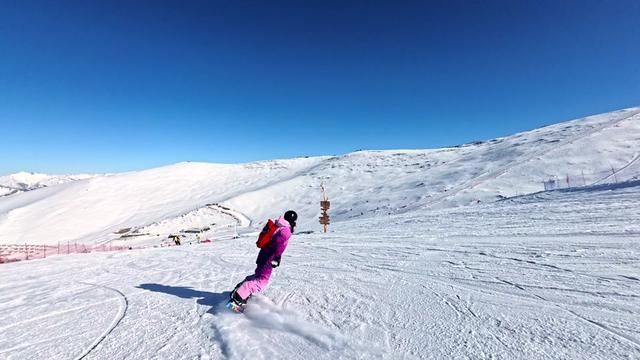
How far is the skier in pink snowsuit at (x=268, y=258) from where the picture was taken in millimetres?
5227

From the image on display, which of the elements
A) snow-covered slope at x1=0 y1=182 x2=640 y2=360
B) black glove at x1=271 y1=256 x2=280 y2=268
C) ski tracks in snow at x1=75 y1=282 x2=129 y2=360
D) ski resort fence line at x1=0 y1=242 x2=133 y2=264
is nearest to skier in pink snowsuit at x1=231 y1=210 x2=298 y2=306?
black glove at x1=271 y1=256 x2=280 y2=268

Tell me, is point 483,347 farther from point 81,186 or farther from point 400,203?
point 81,186

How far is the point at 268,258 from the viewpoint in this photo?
543cm

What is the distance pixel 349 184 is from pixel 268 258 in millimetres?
52822

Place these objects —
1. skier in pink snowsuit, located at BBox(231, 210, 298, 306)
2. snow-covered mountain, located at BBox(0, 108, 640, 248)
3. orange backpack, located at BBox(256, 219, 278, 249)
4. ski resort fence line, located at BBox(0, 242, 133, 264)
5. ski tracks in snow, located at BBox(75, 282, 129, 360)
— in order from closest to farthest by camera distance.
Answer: ski tracks in snow, located at BBox(75, 282, 129, 360) < skier in pink snowsuit, located at BBox(231, 210, 298, 306) < orange backpack, located at BBox(256, 219, 278, 249) < ski resort fence line, located at BBox(0, 242, 133, 264) < snow-covered mountain, located at BBox(0, 108, 640, 248)

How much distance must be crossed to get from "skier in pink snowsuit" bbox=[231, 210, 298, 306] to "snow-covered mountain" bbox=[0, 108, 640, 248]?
25.3 metres

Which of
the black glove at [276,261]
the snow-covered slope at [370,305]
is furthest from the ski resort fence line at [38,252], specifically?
the black glove at [276,261]

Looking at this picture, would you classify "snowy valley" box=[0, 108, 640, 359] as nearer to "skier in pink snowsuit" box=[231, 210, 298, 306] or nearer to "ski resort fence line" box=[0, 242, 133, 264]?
"skier in pink snowsuit" box=[231, 210, 298, 306]

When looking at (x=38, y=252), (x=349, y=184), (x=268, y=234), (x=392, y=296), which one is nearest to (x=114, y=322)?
(x=268, y=234)

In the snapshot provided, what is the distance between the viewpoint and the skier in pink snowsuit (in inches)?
206

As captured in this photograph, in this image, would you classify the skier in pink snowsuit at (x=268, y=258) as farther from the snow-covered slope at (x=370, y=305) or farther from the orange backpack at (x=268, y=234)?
the snow-covered slope at (x=370, y=305)

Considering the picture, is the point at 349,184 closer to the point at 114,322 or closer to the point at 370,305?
the point at 370,305

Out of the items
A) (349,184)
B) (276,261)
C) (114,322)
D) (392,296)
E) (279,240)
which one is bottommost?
(392,296)

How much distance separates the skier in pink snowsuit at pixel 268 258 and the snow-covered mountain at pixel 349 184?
25259 mm
